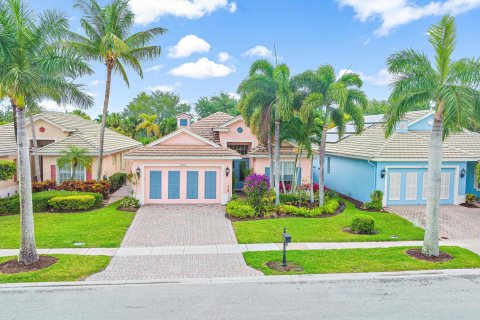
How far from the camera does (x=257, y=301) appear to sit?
8844 mm

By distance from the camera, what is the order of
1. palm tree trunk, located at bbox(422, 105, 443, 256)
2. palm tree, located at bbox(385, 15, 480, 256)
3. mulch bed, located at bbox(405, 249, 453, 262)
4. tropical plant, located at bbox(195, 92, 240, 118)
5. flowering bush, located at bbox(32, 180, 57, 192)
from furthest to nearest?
tropical plant, located at bbox(195, 92, 240, 118) < flowering bush, located at bbox(32, 180, 57, 192) < palm tree trunk, located at bbox(422, 105, 443, 256) < mulch bed, located at bbox(405, 249, 453, 262) < palm tree, located at bbox(385, 15, 480, 256)

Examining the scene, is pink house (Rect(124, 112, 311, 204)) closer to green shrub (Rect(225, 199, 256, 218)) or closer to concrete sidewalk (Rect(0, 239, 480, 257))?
green shrub (Rect(225, 199, 256, 218))

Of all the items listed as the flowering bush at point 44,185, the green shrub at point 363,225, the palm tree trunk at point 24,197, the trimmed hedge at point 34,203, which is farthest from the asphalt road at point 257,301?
the flowering bush at point 44,185

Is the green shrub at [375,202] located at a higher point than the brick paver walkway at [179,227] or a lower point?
higher

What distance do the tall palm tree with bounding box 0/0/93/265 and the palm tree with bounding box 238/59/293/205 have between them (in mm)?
8897

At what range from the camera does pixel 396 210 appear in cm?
1938

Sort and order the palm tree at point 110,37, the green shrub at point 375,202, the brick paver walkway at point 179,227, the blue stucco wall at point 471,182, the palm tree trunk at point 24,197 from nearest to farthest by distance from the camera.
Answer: the palm tree trunk at point 24,197 → the brick paver walkway at point 179,227 → the green shrub at point 375,202 → the palm tree at point 110,37 → the blue stucco wall at point 471,182

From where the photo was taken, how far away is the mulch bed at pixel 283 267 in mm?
10977

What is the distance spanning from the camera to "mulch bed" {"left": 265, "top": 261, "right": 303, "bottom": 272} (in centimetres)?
1098

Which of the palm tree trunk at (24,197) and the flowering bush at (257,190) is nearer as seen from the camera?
the palm tree trunk at (24,197)

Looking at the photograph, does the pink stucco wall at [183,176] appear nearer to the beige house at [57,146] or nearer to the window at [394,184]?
the beige house at [57,146]

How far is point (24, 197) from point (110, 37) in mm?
11782

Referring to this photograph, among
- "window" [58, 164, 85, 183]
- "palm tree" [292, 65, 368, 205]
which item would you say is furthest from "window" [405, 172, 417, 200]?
"window" [58, 164, 85, 183]

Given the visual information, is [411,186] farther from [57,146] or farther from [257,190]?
[57,146]
